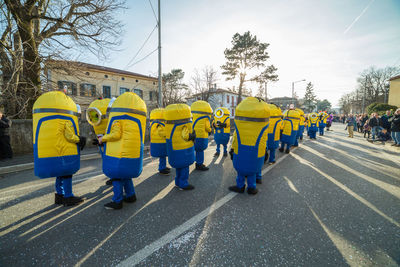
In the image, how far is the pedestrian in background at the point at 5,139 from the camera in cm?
591

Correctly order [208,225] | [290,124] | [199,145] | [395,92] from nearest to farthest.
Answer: [208,225] < [199,145] < [290,124] < [395,92]

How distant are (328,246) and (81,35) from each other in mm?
12674

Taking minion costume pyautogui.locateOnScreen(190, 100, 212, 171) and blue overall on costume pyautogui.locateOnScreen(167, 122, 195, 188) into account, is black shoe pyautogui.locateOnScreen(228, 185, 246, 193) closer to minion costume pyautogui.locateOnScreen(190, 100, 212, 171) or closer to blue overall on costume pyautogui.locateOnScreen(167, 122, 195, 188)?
blue overall on costume pyautogui.locateOnScreen(167, 122, 195, 188)

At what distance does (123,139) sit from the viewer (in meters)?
2.73

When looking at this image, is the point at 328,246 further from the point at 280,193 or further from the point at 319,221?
the point at 280,193

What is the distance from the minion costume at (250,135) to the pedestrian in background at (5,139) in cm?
809

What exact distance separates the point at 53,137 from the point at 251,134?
11.6ft

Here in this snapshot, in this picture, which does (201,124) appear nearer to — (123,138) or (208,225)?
(123,138)

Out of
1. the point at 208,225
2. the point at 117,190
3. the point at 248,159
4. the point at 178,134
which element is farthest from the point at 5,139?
the point at 248,159

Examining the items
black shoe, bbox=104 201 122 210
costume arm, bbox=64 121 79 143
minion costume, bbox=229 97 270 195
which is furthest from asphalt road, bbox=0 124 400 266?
costume arm, bbox=64 121 79 143

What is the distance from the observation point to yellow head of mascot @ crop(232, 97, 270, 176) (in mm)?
3225

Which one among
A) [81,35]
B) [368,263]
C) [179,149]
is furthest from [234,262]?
[81,35]

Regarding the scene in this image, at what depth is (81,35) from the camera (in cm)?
905

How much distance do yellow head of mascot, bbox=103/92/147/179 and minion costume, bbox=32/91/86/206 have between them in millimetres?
728
